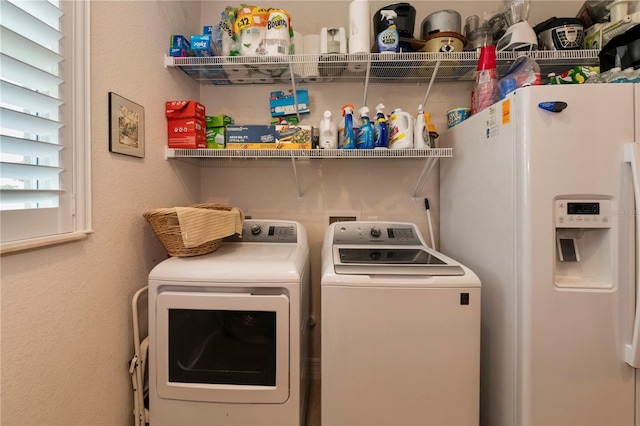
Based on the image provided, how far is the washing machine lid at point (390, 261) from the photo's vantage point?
1.08m

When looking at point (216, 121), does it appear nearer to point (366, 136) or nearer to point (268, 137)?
point (268, 137)

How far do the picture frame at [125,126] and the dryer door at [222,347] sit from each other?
0.64 metres

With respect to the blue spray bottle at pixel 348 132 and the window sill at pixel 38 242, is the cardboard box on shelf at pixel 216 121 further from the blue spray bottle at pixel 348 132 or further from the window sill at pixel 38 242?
the window sill at pixel 38 242

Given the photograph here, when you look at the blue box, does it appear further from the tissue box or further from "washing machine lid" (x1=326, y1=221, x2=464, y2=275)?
"washing machine lid" (x1=326, y1=221, x2=464, y2=275)

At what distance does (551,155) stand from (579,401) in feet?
2.93

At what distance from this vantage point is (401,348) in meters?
1.04

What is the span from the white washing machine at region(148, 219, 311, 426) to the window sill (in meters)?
0.29

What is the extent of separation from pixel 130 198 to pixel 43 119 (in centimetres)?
43

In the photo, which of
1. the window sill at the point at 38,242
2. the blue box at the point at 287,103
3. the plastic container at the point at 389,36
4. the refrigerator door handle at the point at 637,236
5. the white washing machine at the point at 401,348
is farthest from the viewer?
the blue box at the point at 287,103

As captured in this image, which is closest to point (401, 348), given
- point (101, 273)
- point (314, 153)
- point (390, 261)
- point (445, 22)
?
point (390, 261)

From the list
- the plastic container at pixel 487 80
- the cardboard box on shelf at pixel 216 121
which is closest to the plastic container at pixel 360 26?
the plastic container at pixel 487 80

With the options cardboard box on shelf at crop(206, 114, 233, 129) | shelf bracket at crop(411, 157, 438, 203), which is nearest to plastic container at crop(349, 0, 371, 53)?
shelf bracket at crop(411, 157, 438, 203)

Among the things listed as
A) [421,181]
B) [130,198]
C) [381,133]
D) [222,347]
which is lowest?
[222,347]

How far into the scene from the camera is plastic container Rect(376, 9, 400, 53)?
1.40 metres
